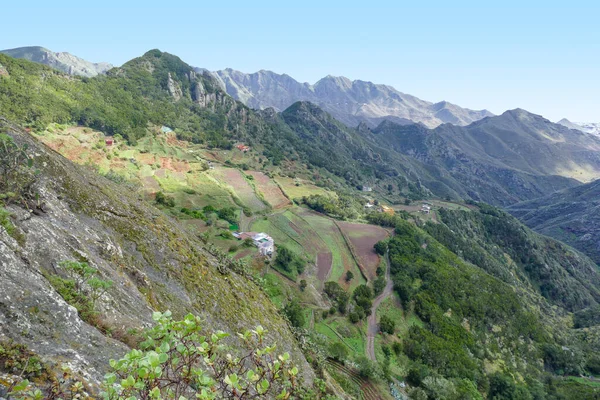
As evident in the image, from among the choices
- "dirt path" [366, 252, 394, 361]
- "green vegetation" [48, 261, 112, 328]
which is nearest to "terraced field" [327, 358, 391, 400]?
"dirt path" [366, 252, 394, 361]

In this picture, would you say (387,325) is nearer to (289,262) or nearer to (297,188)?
(289,262)

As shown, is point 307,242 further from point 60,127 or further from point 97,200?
point 60,127

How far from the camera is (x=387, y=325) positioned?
2143 inches

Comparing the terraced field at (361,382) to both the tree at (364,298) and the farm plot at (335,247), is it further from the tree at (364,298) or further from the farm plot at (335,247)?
the farm plot at (335,247)

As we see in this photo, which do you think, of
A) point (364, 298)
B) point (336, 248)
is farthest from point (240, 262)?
point (336, 248)

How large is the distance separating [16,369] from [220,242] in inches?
1995

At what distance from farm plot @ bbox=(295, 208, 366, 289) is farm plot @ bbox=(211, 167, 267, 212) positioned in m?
13.1

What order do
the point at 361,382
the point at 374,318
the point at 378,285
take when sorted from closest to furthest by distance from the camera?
the point at 361,382
the point at 374,318
the point at 378,285

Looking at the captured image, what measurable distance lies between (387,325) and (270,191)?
207ft

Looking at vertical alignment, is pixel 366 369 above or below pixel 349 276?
above

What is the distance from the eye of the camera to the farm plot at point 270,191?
98.1 m

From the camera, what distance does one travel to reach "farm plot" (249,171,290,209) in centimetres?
9806

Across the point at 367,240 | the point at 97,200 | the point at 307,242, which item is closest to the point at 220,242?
the point at 307,242

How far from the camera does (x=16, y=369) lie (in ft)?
22.1
